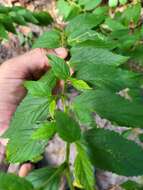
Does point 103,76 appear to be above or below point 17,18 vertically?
below

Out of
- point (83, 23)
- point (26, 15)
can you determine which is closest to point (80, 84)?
point (83, 23)

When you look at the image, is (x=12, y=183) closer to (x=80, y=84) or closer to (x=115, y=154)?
(x=115, y=154)

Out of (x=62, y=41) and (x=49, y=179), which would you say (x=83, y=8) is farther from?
(x=49, y=179)

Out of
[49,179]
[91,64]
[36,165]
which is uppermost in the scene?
[91,64]

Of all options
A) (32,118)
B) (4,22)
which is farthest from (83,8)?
(32,118)

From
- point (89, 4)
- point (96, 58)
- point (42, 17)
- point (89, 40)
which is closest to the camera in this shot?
point (96, 58)

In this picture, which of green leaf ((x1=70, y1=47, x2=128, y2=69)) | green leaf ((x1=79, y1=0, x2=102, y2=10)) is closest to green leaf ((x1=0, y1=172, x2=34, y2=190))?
green leaf ((x1=70, y1=47, x2=128, y2=69))

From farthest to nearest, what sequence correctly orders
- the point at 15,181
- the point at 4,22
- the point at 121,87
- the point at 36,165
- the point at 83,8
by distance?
the point at 36,165
the point at 83,8
the point at 4,22
the point at 121,87
the point at 15,181

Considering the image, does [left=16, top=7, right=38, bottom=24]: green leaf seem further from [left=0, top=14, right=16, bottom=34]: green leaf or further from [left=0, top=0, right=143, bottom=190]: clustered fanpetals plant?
[left=0, top=0, right=143, bottom=190]: clustered fanpetals plant
